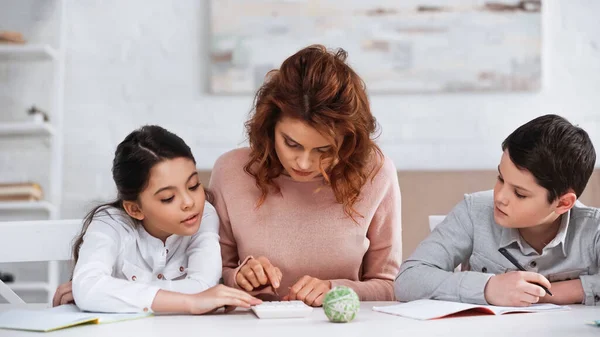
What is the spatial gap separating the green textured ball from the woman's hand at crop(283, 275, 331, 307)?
0.27 metres

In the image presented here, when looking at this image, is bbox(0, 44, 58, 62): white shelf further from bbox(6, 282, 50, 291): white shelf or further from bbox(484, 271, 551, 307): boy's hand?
bbox(484, 271, 551, 307): boy's hand

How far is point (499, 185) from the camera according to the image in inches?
59.4

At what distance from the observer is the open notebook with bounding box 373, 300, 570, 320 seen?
124 cm

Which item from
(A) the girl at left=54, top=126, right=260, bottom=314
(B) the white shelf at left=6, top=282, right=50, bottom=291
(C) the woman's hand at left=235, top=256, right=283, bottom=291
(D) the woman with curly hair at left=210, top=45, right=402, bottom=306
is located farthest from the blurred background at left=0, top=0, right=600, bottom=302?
(C) the woman's hand at left=235, top=256, right=283, bottom=291

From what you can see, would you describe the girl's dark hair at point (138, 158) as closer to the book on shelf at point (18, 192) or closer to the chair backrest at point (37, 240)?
the chair backrest at point (37, 240)

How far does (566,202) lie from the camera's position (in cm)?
150

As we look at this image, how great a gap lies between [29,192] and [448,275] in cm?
219

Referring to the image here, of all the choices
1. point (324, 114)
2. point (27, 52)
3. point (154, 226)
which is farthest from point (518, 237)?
point (27, 52)

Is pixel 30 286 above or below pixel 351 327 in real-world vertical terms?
below

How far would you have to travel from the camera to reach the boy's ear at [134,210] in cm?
157

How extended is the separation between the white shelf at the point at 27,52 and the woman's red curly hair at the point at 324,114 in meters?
1.74

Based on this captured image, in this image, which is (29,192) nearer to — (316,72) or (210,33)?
(210,33)

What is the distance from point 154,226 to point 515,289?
730 mm

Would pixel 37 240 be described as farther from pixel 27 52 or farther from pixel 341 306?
pixel 27 52
